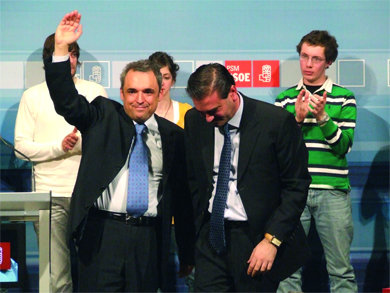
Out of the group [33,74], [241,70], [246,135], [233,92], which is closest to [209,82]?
[233,92]

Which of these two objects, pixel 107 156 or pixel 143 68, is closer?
pixel 107 156

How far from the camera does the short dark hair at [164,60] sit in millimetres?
5129

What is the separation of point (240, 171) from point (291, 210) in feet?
1.01

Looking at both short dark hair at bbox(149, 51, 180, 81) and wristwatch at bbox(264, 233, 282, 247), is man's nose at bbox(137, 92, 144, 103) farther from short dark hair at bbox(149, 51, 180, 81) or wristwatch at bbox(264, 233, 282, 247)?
short dark hair at bbox(149, 51, 180, 81)

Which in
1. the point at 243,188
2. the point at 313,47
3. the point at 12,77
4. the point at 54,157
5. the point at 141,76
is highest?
the point at 313,47

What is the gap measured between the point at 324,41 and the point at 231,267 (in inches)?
83.0

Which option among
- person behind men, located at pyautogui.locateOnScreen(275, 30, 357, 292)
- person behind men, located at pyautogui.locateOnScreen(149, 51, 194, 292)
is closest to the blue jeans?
person behind men, located at pyautogui.locateOnScreen(275, 30, 357, 292)

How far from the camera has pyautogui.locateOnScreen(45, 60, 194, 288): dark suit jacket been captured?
3.50 m

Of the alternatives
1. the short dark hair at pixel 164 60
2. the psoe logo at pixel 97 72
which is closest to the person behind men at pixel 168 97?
the short dark hair at pixel 164 60

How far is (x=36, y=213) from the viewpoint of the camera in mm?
3908

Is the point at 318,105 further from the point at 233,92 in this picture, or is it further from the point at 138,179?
the point at 138,179

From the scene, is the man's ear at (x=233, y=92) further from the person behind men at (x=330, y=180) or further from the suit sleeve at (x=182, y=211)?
the person behind men at (x=330, y=180)

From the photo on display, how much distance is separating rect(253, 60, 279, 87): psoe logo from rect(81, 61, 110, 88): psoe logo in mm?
1081

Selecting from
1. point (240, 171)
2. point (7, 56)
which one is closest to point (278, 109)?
point (240, 171)
